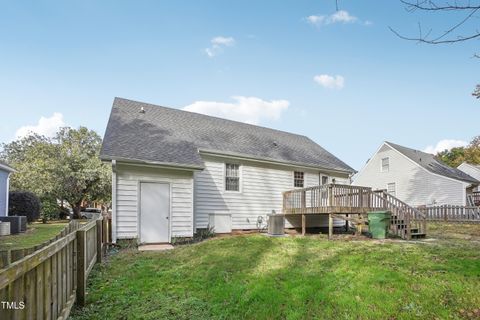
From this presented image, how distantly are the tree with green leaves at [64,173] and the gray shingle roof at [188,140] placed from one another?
17.1 metres

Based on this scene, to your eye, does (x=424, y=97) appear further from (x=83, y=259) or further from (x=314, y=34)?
(x=83, y=259)

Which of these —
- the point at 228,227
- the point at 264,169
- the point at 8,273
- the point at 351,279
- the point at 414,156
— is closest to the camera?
the point at 8,273

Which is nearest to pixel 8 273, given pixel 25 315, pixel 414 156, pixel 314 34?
pixel 25 315

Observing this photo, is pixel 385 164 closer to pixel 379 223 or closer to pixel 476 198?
pixel 476 198

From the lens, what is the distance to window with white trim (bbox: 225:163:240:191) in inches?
531

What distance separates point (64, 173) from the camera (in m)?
28.1

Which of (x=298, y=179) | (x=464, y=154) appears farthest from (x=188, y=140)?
(x=464, y=154)

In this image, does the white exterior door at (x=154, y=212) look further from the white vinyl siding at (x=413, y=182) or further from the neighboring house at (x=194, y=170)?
the white vinyl siding at (x=413, y=182)

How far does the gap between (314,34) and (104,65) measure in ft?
32.1

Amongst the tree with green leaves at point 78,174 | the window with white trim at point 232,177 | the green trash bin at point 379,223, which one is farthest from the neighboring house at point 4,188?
the green trash bin at point 379,223

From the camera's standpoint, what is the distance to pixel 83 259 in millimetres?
4797

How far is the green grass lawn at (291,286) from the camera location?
448 centimetres

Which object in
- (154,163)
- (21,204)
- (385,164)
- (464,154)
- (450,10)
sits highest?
(464,154)

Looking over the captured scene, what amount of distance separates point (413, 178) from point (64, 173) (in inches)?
1212
